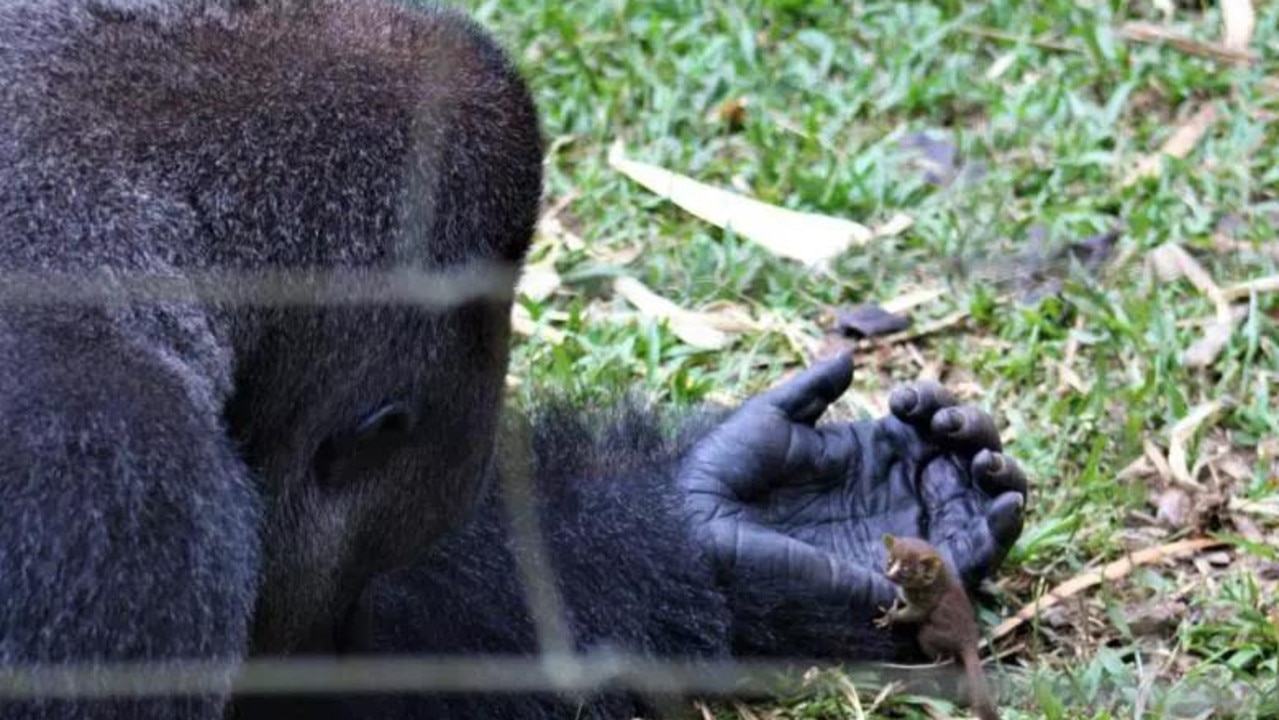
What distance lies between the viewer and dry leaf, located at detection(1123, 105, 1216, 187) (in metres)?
3.51

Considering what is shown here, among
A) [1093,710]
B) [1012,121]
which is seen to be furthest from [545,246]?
[1093,710]

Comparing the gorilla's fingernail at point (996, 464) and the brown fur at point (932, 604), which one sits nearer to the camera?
the brown fur at point (932, 604)

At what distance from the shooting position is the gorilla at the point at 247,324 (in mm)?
1709

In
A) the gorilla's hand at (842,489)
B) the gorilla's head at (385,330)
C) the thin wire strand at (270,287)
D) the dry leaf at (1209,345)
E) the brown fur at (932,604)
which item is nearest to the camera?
the thin wire strand at (270,287)

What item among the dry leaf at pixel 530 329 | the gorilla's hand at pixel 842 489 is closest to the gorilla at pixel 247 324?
the gorilla's hand at pixel 842 489


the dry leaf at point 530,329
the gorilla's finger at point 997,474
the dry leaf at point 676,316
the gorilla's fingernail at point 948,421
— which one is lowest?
the dry leaf at point 530,329

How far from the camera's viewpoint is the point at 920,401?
8.42 ft

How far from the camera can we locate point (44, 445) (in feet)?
5.57

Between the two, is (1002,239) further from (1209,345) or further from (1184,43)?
(1184,43)

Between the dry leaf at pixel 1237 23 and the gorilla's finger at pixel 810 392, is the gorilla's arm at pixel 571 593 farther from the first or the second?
the dry leaf at pixel 1237 23

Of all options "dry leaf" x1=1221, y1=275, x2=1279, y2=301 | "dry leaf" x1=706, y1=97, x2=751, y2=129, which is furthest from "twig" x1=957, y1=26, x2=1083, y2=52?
"dry leaf" x1=1221, y1=275, x2=1279, y2=301

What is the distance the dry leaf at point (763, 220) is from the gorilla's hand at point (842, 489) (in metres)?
0.74

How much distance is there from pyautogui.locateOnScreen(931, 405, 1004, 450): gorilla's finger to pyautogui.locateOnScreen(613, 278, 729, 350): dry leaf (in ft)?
2.09

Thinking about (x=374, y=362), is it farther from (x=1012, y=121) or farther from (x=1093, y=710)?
(x=1012, y=121)
